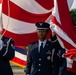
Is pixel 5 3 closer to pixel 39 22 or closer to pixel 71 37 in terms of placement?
pixel 39 22

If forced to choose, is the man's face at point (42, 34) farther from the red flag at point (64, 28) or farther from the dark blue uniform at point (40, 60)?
the red flag at point (64, 28)

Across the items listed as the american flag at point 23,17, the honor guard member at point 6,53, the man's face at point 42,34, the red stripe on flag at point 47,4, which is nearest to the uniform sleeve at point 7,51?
the honor guard member at point 6,53

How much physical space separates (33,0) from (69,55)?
117 centimetres

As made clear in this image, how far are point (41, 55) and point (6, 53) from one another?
2.87 ft

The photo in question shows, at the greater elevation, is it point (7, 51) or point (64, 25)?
point (64, 25)

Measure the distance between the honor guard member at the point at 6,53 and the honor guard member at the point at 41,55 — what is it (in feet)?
2.00

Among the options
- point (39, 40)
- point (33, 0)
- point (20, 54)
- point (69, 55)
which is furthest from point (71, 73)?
point (20, 54)

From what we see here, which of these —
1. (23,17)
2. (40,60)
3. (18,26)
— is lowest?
(40,60)

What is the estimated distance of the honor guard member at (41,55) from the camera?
673cm

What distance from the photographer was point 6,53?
6.02 metres

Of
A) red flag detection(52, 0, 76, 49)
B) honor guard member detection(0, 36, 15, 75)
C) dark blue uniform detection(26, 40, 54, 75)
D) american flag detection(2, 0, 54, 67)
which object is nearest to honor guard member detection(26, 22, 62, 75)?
dark blue uniform detection(26, 40, 54, 75)

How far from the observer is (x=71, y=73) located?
632cm

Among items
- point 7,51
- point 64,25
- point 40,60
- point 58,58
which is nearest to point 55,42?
point 58,58

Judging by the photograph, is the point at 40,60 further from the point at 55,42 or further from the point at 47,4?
the point at 47,4
